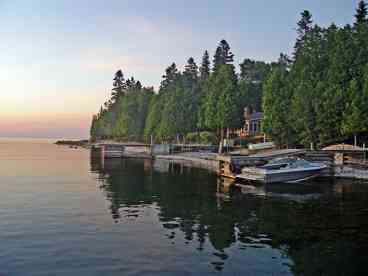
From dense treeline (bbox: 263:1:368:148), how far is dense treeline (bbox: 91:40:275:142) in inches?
691

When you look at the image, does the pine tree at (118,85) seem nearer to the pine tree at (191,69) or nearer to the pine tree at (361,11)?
the pine tree at (191,69)

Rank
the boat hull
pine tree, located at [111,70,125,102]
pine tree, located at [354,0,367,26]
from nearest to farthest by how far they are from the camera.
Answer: the boat hull < pine tree, located at [354,0,367,26] < pine tree, located at [111,70,125,102]

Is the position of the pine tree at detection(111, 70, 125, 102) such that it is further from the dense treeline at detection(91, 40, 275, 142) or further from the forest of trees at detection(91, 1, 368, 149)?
the forest of trees at detection(91, 1, 368, 149)

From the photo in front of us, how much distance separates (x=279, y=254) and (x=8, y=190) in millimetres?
26273

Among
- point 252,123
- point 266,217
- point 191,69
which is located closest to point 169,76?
point 191,69

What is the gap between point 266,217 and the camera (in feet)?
75.3

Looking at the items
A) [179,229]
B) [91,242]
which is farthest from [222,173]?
[91,242]

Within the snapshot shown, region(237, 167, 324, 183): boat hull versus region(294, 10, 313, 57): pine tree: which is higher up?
region(294, 10, 313, 57): pine tree

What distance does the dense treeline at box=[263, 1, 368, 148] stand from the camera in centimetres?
4772

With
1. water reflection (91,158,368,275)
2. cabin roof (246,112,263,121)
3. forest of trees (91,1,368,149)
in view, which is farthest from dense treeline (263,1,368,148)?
cabin roof (246,112,263,121)

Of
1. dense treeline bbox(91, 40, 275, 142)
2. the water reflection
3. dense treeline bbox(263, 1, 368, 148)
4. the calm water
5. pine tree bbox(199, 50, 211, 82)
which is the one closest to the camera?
the calm water

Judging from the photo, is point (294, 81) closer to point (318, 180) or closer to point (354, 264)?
point (318, 180)

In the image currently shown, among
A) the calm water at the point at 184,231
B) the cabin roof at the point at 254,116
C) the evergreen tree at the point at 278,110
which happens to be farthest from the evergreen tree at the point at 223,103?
the calm water at the point at 184,231

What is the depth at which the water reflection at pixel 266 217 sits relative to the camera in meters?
15.4
